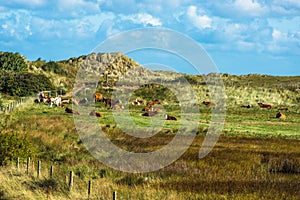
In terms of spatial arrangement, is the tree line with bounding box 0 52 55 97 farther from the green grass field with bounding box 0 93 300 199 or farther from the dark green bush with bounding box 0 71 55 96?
Answer: the green grass field with bounding box 0 93 300 199

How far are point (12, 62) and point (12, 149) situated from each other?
7544 cm

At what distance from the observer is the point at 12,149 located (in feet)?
83.4

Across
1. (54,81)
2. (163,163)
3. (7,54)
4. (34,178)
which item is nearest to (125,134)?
(163,163)

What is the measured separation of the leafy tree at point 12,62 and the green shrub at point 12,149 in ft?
235

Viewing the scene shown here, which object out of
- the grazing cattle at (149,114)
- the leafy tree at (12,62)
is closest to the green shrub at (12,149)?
the grazing cattle at (149,114)

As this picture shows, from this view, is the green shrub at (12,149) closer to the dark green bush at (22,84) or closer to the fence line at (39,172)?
the fence line at (39,172)

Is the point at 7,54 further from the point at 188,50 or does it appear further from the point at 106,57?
the point at 188,50

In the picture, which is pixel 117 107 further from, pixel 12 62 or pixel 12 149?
pixel 12 62

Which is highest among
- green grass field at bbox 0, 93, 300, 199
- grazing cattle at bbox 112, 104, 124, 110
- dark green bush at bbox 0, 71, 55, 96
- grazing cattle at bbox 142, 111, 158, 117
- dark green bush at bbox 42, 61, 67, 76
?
dark green bush at bbox 42, 61, 67, 76

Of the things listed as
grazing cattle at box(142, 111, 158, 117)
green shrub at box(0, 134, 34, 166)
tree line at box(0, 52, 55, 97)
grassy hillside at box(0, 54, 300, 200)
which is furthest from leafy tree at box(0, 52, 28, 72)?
green shrub at box(0, 134, 34, 166)

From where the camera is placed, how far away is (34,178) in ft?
66.5

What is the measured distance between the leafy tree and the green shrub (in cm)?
7149

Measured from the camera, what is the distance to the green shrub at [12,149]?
2528 centimetres

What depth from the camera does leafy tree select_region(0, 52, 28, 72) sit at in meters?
96.6
